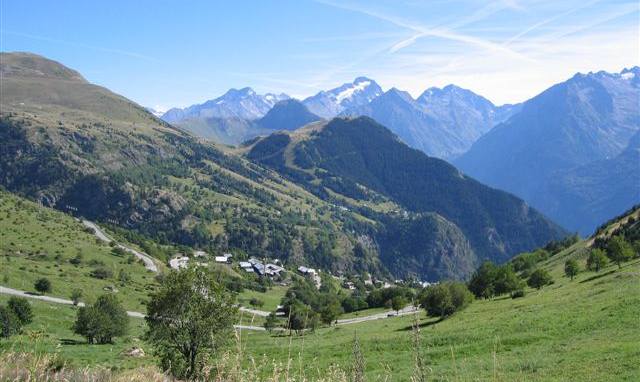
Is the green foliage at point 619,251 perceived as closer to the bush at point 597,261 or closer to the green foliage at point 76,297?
the bush at point 597,261

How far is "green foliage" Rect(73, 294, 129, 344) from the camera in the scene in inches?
2494

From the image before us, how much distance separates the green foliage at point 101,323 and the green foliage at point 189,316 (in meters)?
38.4

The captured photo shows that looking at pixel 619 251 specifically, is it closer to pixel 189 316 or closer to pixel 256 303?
pixel 189 316

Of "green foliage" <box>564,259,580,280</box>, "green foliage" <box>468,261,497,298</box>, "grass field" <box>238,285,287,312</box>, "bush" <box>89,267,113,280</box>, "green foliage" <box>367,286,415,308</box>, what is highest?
"green foliage" <box>564,259,580,280</box>

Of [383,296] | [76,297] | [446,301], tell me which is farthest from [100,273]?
[446,301]

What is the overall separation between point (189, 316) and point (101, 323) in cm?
4233

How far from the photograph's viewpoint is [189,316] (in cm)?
2934

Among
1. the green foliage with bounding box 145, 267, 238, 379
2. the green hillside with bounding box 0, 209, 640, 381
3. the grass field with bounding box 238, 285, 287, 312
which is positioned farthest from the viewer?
the grass field with bounding box 238, 285, 287, 312

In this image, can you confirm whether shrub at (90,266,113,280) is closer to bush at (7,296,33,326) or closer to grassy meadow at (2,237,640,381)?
bush at (7,296,33,326)

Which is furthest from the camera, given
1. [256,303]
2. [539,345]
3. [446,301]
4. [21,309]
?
[256,303]

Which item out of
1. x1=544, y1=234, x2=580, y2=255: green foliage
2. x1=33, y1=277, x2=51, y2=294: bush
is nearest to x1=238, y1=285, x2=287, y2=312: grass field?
x1=33, y1=277, x2=51, y2=294: bush

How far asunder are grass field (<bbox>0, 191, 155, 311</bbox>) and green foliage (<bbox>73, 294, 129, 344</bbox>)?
32.7 m

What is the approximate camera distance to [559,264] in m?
97.5

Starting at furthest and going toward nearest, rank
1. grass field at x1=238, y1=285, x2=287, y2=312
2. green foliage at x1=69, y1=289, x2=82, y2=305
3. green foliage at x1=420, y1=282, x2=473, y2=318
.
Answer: grass field at x1=238, y1=285, x2=287, y2=312, green foliage at x1=69, y1=289, x2=82, y2=305, green foliage at x1=420, y1=282, x2=473, y2=318
